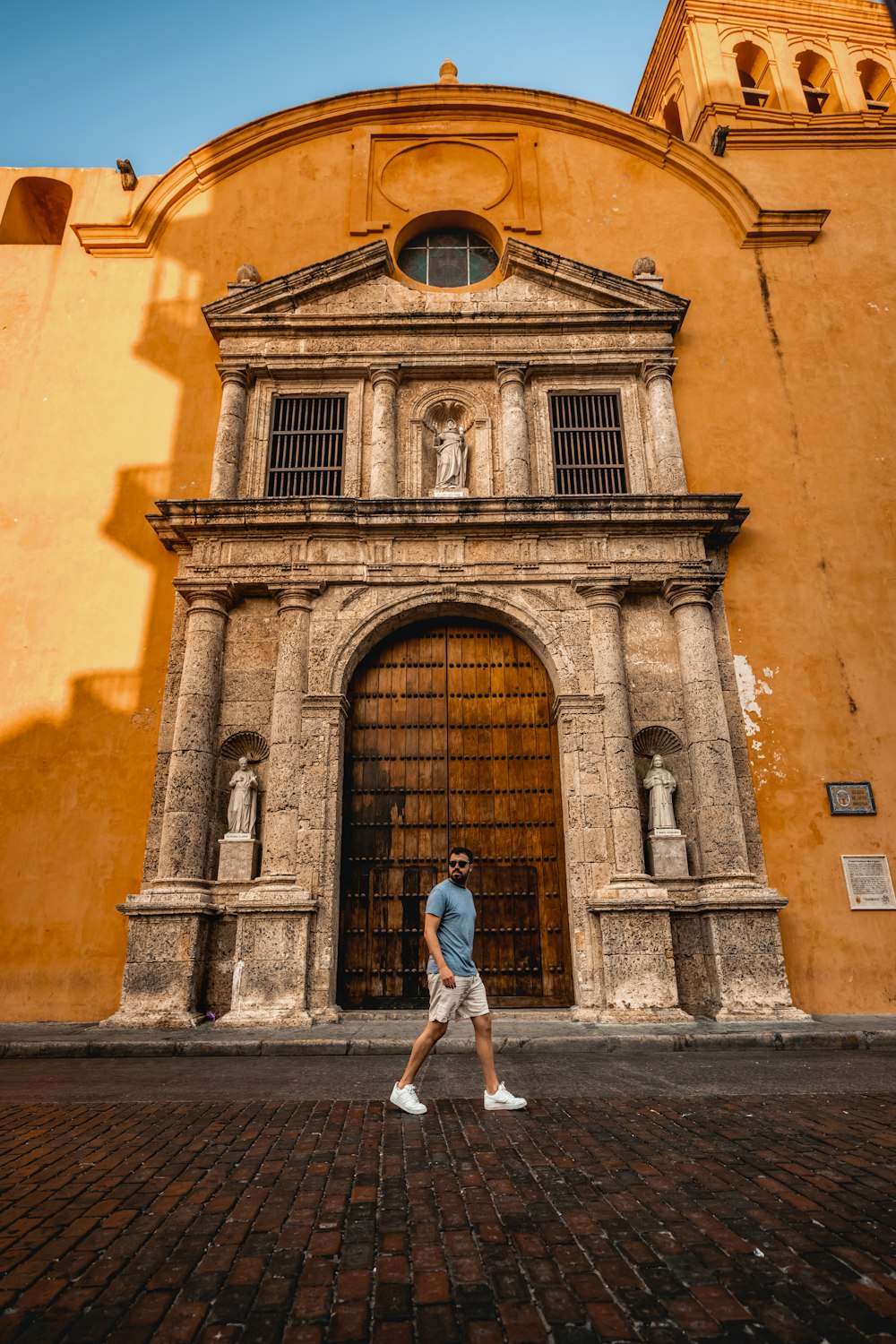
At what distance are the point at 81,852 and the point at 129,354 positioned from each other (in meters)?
6.80

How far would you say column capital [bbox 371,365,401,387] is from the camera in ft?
33.6

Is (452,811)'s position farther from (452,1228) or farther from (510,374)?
(452,1228)

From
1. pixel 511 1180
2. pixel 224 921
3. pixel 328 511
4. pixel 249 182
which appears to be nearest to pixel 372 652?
pixel 328 511

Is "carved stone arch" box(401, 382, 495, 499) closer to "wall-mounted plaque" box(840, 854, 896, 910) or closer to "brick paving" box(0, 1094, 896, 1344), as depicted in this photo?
"wall-mounted plaque" box(840, 854, 896, 910)

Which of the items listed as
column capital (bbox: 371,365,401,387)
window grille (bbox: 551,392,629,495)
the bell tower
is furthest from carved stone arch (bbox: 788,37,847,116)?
column capital (bbox: 371,365,401,387)

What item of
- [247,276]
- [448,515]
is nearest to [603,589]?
[448,515]

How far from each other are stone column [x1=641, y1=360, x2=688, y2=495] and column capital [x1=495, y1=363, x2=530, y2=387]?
66.3 inches

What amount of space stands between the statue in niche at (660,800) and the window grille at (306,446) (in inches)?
205

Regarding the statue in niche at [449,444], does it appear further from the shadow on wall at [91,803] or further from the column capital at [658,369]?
the shadow on wall at [91,803]

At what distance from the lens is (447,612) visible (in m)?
9.31

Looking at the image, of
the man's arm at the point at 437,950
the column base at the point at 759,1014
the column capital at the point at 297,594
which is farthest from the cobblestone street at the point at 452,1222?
the column capital at the point at 297,594

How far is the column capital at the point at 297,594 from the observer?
8.99 meters

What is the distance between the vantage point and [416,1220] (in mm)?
2803

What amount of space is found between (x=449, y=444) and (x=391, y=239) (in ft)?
12.8
